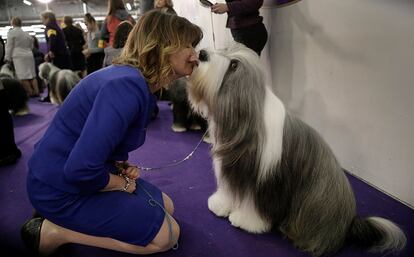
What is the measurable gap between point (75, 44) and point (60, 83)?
1666 mm

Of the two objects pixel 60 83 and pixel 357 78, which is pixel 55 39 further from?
pixel 357 78

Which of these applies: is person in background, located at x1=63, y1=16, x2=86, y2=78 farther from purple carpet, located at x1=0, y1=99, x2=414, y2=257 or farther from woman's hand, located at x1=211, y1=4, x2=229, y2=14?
woman's hand, located at x1=211, y1=4, x2=229, y2=14

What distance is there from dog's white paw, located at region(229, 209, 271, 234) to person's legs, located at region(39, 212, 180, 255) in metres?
0.40

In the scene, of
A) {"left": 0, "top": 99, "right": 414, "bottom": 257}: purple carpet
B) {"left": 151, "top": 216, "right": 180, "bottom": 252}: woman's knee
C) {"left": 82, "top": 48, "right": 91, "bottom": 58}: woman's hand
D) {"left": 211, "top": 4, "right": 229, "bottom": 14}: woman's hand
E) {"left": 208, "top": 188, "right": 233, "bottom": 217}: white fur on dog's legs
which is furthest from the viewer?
{"left": 82, "top": 48, "right": 91, "bottom": 58}: woman's hand

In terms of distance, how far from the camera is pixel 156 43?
1.38m

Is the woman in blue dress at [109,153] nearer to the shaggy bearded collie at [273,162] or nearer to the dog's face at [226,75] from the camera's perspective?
the dog's face at [226,75]

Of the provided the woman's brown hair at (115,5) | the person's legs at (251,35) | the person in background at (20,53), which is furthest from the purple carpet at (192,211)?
the person in background at (20,53)

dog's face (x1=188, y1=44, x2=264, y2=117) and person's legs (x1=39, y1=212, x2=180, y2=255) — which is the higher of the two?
dog's face (x1=188, y1=44, x2=264, y2=117)

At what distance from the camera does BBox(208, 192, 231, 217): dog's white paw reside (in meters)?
1.91

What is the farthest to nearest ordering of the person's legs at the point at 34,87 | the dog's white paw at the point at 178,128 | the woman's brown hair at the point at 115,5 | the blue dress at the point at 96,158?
the person's legs at the point at 34,87 < the woman's brown hair at the point at 115,5 < the dog's white paw at the point at 178,128 < the blue dress at the point at 96,158

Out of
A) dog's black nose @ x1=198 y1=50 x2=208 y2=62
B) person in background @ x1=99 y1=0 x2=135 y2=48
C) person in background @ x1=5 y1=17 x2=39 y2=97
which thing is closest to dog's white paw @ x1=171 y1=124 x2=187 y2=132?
person in background @ x1=99 y1=0 x2=135 y2=48

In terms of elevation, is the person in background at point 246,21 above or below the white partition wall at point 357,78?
above

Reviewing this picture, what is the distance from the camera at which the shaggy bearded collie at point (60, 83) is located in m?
5.21

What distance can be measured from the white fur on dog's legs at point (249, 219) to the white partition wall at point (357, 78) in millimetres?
1030
